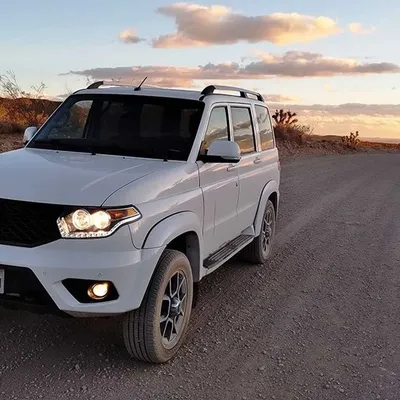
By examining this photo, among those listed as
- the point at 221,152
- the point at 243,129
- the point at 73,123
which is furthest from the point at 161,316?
the point at 243,129

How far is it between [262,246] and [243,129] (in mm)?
1563

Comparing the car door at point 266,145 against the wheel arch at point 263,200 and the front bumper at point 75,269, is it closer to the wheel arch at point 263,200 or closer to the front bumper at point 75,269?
the wheel arch at point 263,200

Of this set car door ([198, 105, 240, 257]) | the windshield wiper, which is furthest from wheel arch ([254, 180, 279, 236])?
the windshield wiper

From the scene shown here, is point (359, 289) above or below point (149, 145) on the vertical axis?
below

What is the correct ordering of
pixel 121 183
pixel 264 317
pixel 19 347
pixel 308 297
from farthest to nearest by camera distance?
pixel 308 297
pixel 264 317
pixel 19 347
pixel 121 183

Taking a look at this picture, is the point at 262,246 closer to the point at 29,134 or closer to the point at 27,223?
the point at 29,134

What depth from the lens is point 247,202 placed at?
6238 mm

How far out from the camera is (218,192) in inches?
206

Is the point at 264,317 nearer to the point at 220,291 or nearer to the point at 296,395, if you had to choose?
the point at 220,291

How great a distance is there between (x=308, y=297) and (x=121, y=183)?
2799 mm

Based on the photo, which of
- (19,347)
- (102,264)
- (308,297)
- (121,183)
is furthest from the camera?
(308,297)

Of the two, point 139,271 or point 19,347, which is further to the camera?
point 19,347

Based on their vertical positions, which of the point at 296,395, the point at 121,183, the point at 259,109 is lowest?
the point at 296,395

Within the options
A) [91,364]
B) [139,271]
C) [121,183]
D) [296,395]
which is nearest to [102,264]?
[139,271]
